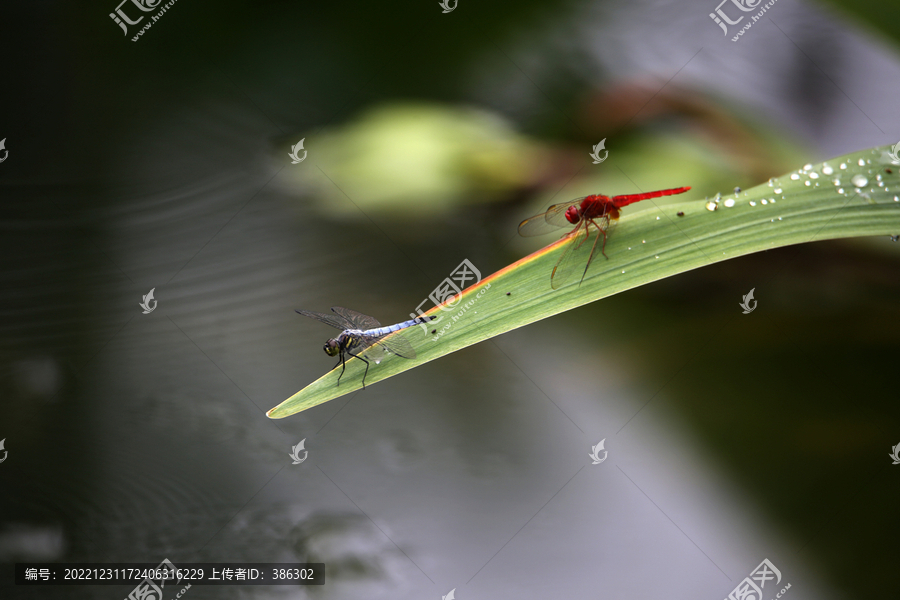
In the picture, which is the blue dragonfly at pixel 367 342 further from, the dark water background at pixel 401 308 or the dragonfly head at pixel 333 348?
the dark water background at pixel 401 308

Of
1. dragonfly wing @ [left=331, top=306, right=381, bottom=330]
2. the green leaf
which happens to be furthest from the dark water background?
the green leaf

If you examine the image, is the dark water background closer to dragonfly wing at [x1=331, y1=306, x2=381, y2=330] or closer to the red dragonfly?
dragonfly wing at [x1=331, y1=306, x2=381, y2=330]

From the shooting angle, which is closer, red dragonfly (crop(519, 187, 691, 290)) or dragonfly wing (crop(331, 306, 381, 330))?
red dragonfly (crop(519, 187, 691, 290))

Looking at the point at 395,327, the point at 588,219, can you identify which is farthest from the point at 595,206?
the point at 395,327

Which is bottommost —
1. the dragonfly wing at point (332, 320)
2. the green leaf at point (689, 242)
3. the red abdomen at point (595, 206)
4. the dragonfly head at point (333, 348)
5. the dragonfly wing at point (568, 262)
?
the green leaf at point (689, 242)

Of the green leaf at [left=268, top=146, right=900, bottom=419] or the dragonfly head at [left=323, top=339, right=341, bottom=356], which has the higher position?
the dragonfly head at [left=323, top=339, right=341, bottom=356]

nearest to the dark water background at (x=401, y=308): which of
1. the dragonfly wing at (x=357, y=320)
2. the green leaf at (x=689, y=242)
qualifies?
the dragonfly wing at (x=357, y=320)

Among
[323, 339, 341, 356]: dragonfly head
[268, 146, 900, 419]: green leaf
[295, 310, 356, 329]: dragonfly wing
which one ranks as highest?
[295, 310, 356, 329]: dragonfly wing
